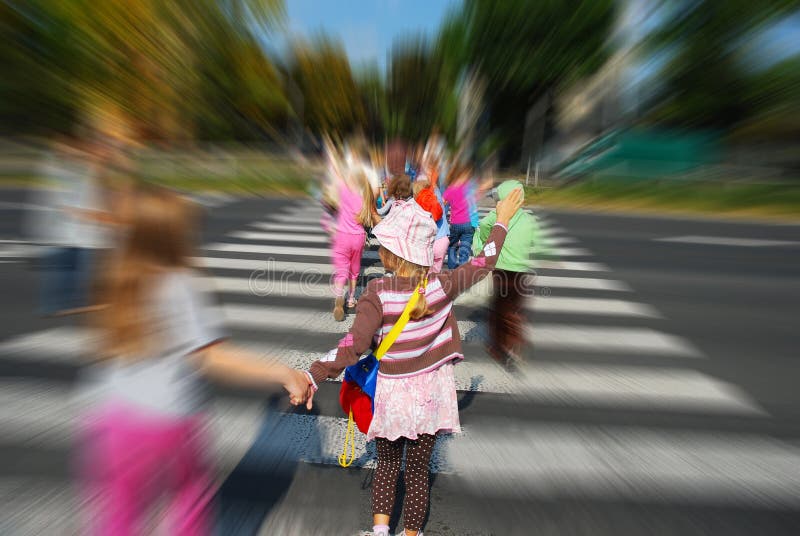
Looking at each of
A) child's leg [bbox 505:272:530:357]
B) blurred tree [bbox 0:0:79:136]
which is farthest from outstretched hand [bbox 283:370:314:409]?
blurred tree [bbox 0:0:79:136]

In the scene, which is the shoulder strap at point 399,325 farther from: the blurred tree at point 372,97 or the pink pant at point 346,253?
the blurred tree at point 372,97

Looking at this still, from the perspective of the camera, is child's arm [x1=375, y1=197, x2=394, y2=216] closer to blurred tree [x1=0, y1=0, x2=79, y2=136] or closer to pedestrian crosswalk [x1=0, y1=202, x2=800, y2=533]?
pedestrian crosswalk [x1=0, y1=202, x2=800, y2=533]

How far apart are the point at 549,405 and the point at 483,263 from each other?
77.0 inches

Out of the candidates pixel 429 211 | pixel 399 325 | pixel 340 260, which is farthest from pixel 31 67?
pixel 399 325

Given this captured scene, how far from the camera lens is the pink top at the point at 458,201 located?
6.93m

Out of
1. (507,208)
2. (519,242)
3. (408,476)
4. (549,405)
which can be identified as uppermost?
(507,208)

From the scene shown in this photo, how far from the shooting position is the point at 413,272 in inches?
100

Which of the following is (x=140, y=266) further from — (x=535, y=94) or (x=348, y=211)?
(x=535, y=94)

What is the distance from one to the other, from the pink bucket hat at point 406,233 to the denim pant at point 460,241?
463 centimetres

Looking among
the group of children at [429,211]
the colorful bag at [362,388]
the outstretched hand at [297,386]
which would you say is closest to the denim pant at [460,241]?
the group of children at [429,211]

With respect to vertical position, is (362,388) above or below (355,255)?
below

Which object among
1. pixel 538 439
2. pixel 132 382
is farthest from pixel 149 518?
pixel 538 439

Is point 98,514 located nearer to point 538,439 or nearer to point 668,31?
point 538,439

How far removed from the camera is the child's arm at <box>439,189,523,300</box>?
2.66 m
